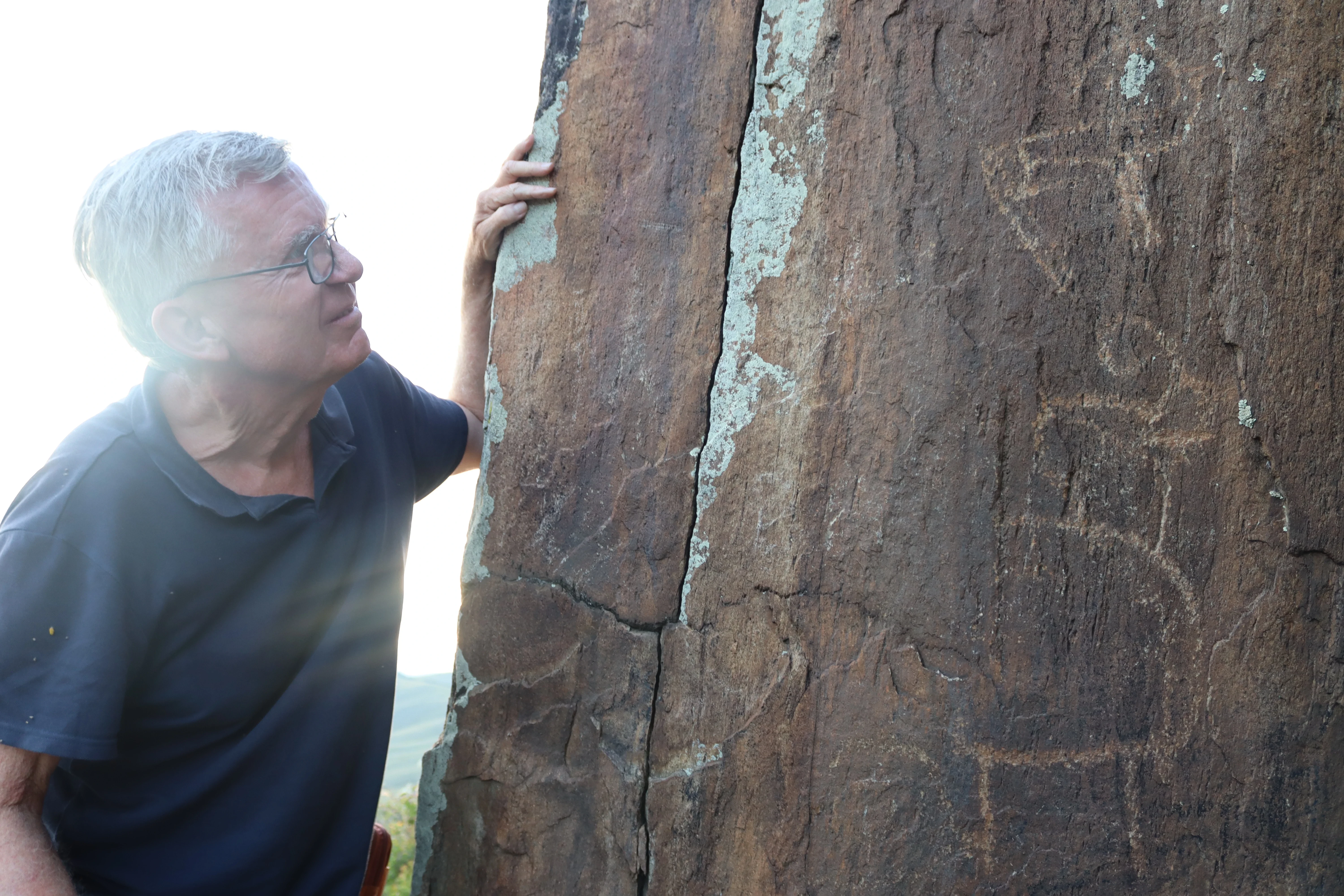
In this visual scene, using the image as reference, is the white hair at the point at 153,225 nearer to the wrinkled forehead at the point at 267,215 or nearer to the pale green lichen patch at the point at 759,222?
the wrinkled forehead at the point at 267,215

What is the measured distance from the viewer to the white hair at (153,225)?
4.92 feet

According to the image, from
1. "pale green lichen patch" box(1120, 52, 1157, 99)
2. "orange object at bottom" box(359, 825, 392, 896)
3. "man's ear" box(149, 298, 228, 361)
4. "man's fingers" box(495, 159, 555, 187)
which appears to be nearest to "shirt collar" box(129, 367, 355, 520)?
"man's ear" box(149, 298, 228, 361)

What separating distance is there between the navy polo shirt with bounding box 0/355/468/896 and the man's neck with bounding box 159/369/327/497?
0.16 feet

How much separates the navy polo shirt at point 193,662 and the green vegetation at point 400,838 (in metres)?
1.31

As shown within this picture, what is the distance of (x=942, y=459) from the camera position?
1.43m

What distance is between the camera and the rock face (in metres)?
1.35

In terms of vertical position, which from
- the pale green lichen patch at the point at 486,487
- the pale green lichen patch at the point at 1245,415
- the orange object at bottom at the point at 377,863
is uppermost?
the pale green lichen patch at the point at 1245,415

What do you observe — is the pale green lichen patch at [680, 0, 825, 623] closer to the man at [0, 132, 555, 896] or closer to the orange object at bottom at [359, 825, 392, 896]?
the man at [0, 132, 555, 896]

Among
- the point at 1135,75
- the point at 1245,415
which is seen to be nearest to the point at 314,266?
the point at 1135,75

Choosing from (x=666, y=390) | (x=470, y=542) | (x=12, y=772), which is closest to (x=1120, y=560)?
(x=666, y=390)

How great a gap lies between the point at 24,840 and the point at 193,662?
1.03 ft

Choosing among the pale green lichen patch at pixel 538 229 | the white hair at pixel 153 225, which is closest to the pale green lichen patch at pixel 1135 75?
the pale green lichen patch at pixel 538 229

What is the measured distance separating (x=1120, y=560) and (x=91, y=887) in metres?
1.67

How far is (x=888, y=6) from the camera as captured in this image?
149cm
